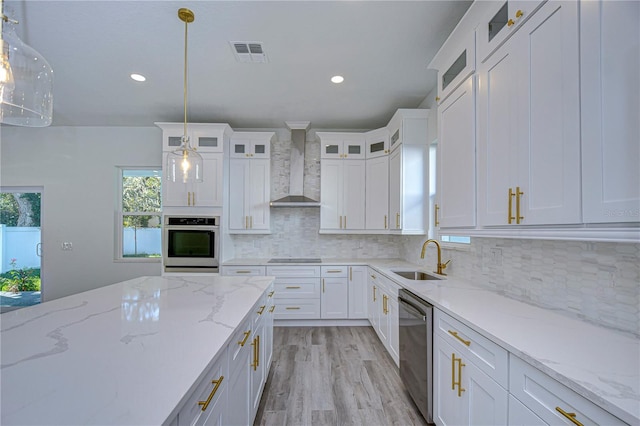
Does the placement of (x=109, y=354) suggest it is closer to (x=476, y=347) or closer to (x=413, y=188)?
(x=476, y=347)

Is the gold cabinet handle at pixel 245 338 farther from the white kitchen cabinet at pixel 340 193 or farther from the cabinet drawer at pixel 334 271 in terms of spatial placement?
the white kitchen cabinet at pixel 340 193

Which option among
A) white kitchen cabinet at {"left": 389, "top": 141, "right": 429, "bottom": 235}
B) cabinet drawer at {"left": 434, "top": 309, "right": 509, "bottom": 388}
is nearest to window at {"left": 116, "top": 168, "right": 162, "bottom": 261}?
white kitchen cabinet at {"left": 389, "top": 141, "right": 429, "bottom": 235}

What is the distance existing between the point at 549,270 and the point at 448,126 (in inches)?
44.8

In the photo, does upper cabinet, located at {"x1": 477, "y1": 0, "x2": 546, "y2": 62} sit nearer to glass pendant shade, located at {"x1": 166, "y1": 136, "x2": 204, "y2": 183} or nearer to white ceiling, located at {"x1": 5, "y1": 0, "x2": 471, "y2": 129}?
white ceiling, located at {"x1": 5, "y1": 0, "x2": 471, "y2": 129}

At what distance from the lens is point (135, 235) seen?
4.41m

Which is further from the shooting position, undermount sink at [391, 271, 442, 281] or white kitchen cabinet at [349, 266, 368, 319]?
white kitchen cabinet at [349, 266, 368, 319]

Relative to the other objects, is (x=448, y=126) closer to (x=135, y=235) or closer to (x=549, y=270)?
(x=549, y=270)

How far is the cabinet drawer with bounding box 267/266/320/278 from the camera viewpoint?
12.1 ft

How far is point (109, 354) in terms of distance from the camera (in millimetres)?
928

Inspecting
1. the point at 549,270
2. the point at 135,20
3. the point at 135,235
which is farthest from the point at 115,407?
the point at 135,235

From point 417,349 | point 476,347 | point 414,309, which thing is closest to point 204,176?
point 414,309

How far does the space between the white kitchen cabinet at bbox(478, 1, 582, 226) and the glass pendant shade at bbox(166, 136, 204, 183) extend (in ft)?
6.47

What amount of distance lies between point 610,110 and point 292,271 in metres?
3.29

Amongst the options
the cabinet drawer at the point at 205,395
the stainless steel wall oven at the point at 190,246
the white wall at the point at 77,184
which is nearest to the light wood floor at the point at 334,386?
the cabinet drawer at the point at 205,395
